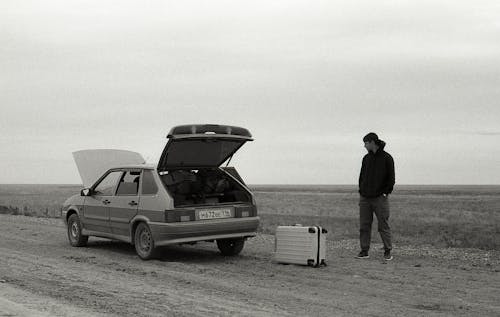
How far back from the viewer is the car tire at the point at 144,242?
10.2 m

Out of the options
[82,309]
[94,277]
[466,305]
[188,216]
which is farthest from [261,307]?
[188,216]

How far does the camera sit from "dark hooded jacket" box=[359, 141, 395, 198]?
10.4 m

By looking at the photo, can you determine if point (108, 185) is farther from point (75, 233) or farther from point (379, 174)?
point (379, 174)

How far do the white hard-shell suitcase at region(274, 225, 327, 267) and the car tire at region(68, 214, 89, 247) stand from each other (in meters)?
4.31

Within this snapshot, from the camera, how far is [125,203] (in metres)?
10.9

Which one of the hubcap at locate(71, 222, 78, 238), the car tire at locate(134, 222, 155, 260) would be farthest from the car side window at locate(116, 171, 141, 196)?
the hubcap at locate(71, 222, 78, 238)

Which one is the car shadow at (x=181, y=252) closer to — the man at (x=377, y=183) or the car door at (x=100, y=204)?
the car door at (x=100, y=204)

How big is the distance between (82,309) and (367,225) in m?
5.77

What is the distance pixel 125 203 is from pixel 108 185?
1.00 metres

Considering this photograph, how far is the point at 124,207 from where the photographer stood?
10.9 metres

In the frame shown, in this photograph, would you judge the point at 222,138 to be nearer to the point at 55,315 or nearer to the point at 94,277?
the point at 94,277

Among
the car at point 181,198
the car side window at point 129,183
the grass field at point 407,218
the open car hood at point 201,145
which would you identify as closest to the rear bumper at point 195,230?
the car at point 181,198

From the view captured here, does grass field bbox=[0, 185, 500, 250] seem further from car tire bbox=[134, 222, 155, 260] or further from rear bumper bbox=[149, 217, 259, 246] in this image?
car tire bbox=[134, 222, 155, 260]

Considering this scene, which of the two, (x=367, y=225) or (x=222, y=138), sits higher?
(x=222, y=138)
